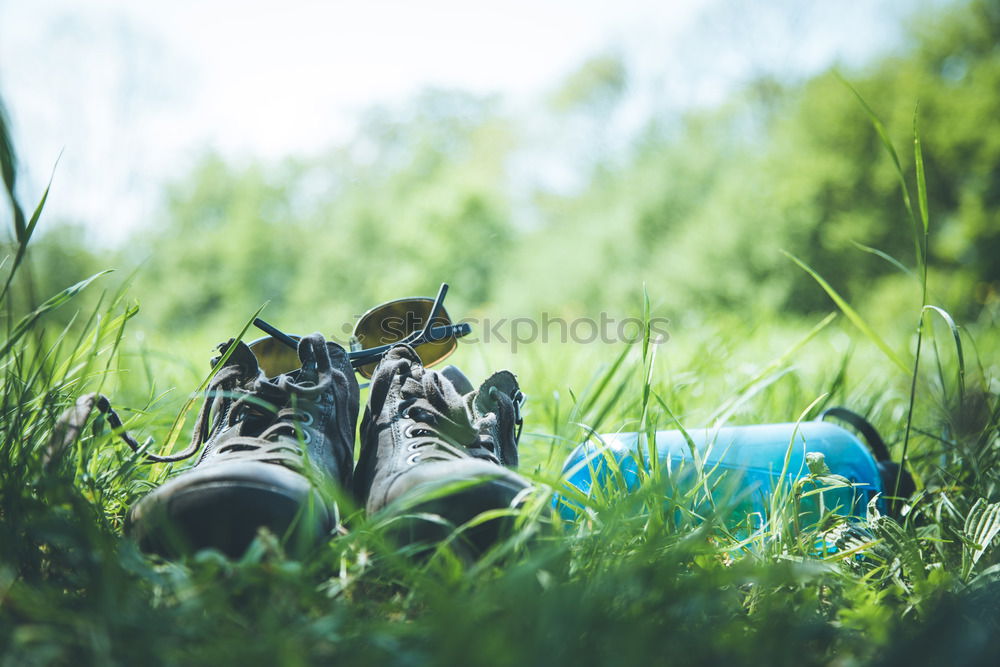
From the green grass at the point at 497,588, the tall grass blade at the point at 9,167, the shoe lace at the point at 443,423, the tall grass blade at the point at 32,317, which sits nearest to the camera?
the green grass at the point at 497,588

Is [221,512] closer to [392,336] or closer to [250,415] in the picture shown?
[250,415]

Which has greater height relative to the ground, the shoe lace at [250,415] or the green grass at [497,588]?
the shoe lace at [250,415]

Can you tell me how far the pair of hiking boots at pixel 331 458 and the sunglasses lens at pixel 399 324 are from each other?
0.49ft

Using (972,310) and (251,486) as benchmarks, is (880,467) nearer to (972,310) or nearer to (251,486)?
(251,486)

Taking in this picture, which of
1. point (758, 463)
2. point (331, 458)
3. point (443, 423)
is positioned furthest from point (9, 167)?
point (758, 463)

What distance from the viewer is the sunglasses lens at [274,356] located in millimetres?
1382

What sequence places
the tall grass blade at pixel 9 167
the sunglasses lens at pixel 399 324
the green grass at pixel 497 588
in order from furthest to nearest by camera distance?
the sunglasses lens at pixel 399 324
the tall grass blade at pixel 9 167
the green grass at pixel 497 588

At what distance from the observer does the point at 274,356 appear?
1402 mm

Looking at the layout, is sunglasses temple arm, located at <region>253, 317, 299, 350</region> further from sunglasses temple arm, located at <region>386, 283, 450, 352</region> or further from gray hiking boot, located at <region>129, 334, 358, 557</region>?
sunglasses temple arm, located at <region>386, 283, 450, 352</region>

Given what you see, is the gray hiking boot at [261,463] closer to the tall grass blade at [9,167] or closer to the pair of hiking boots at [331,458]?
the pair of hiking boots at [331,458]

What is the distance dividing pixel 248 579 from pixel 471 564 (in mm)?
296

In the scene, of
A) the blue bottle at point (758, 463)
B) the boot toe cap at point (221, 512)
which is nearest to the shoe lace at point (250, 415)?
the boot toe cap at point (221, 512)

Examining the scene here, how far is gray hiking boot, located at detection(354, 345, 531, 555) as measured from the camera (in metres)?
0.89

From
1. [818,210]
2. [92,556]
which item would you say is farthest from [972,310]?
[92,556]
